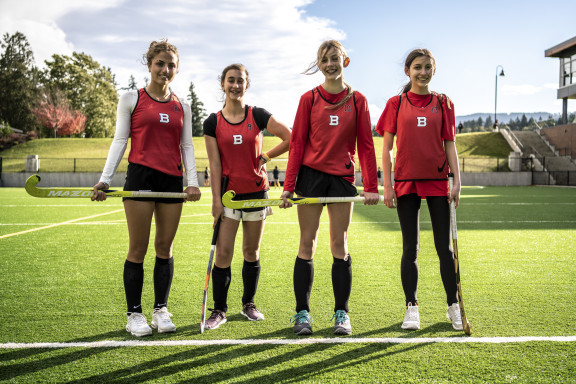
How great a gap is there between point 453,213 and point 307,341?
60.5 inches

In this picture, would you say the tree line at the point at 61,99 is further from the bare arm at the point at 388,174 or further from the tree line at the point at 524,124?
the bare arm at the point at 388,174

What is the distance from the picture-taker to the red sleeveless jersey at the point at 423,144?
373 centimetres

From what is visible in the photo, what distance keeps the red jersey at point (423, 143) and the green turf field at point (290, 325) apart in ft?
3.73

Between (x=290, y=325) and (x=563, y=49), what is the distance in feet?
174

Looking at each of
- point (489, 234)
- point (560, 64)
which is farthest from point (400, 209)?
point (560, 64)

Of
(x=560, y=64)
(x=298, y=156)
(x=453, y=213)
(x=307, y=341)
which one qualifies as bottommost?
(x=307, y=341)

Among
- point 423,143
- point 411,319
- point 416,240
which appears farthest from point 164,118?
point 411,319

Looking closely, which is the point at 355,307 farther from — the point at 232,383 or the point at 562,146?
the point at 562,146

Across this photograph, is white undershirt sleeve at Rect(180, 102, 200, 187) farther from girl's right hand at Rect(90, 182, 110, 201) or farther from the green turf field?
the green turf field

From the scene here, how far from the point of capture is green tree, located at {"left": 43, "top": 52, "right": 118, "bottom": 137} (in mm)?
61812

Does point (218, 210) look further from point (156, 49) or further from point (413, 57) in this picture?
point (413, 57)

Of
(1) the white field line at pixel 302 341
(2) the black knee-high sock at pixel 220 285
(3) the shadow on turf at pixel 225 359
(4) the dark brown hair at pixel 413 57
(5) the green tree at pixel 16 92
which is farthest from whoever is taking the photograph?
(5) the green tree at pixel 16 92

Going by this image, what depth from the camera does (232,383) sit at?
107 inches

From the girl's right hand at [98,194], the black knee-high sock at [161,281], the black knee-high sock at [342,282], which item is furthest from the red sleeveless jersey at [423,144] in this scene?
the girl's right hand at [98,194]
